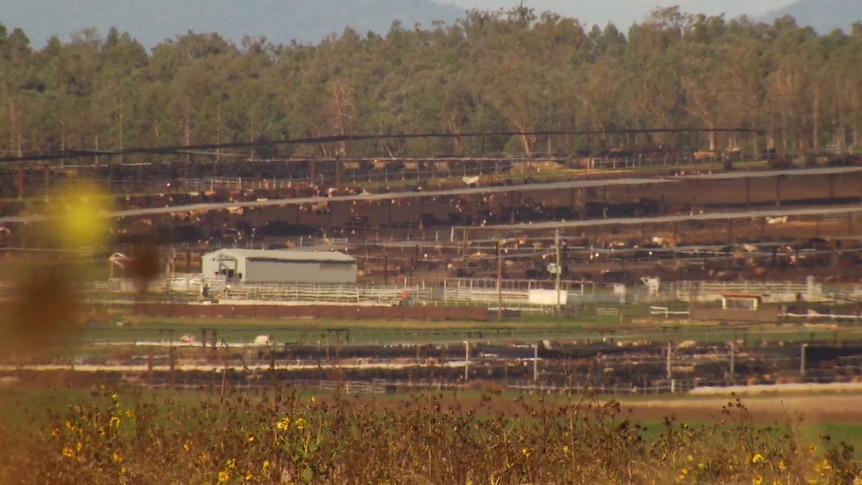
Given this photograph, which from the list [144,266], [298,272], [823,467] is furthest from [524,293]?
[823,467]

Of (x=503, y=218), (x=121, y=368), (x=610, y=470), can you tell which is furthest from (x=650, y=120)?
(x=610, y=470)

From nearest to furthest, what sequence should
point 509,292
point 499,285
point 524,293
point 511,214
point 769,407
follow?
point 769,407 < point 499,285 < point 509,292 < point 524,293 < point 511,214

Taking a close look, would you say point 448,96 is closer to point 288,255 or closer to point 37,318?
point 288,255

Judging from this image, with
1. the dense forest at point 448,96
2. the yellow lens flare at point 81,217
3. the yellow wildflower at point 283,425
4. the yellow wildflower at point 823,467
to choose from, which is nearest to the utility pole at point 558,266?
the dense forest at point 448,96

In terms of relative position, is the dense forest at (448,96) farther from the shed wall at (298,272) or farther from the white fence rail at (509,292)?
the white fence rail at (509,292)

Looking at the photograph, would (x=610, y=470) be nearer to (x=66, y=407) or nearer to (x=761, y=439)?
(x=761, y=439)

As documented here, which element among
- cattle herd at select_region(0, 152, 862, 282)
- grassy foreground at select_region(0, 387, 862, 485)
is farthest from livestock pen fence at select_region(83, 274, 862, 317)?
grassy foreground at select_region(0, 387, 862, 485)

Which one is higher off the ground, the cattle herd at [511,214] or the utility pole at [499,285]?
the cattle herd at [511,214]
